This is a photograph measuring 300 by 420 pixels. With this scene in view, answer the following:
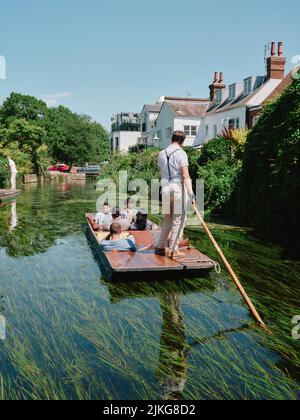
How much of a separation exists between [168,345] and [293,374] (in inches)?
54.9

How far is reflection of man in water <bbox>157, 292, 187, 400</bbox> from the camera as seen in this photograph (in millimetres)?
3979

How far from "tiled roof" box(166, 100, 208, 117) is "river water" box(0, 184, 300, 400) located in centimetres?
3305

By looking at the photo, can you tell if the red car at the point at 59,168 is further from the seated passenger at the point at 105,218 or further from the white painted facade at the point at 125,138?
the seated passenger at the point at 105,218

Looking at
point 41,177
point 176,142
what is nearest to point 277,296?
point 176,142

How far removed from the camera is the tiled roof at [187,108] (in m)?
40.6

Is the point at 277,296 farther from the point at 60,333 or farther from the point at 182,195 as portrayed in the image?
the point at 60,333

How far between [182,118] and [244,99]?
A: 1040 centimetres

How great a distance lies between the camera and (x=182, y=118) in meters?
40.4

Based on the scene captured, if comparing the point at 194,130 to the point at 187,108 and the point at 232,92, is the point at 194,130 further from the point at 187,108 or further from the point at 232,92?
the point at 232,92

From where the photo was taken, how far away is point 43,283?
24.0 ft

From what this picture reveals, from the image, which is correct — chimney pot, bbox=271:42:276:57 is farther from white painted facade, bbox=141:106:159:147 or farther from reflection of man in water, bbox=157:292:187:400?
reflection of man in water, bbox=157:292:187:400

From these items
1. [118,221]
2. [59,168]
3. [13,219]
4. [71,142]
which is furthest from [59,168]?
[118,221]

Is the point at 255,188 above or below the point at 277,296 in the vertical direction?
above

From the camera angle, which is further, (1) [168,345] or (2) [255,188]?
(2) [255,188]
